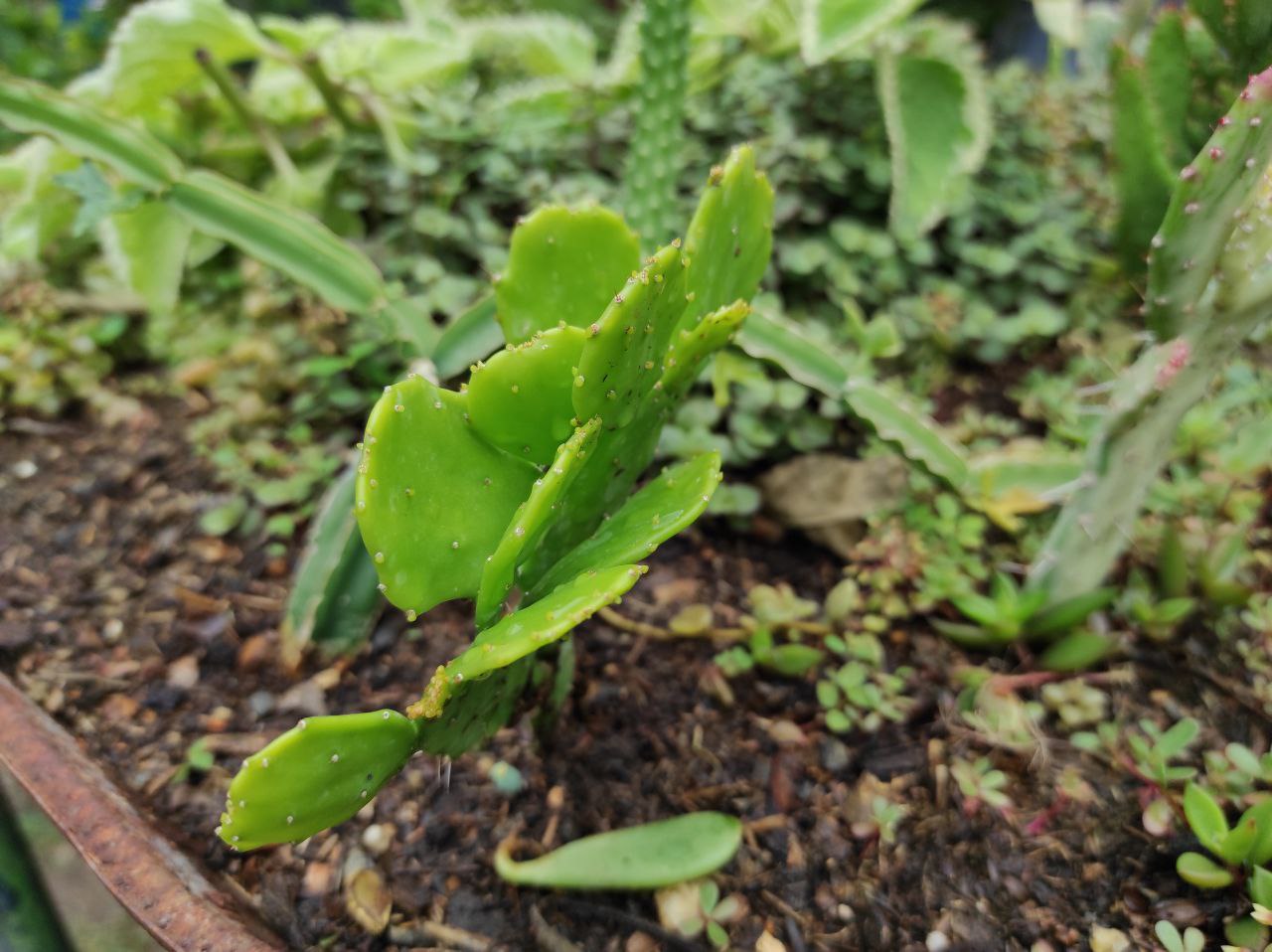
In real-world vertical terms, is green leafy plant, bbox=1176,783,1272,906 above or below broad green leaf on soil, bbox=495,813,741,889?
above

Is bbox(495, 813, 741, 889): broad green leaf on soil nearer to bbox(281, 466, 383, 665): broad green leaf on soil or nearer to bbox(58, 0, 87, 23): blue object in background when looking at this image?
bbox(281, 466, 383, 665): broad green leaf on soil

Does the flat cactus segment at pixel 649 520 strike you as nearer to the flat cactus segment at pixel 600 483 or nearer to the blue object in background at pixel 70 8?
the flat cactus segment at pixel 600 483

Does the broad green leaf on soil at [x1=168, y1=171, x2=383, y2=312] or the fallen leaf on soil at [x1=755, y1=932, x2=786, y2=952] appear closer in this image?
the fallen leaf on soil at [x1=755, y1=932, x2=786, y2=952]

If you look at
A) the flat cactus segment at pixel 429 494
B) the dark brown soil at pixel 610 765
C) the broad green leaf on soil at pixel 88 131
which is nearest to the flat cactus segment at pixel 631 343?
the flat cactus segment at pixel 429 494

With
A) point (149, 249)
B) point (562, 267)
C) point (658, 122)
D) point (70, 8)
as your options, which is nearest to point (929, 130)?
point (658, 122)

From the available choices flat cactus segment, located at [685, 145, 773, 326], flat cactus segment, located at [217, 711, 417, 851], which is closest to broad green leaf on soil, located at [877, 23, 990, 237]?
flat cactus segment, located at [685, 145, 773, 326]

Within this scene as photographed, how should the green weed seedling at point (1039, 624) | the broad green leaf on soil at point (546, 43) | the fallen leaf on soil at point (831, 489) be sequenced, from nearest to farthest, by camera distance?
the green weed seedling at point (1039, 624), the fallen leaf on soil at point (831, 489), the broad green leaf on soil at point (546, 43)

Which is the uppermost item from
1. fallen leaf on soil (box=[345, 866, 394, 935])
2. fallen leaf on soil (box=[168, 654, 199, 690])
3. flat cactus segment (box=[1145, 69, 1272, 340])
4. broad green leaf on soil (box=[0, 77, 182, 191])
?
flat cactus segment (box=[1145, 69, 1272, 340])
